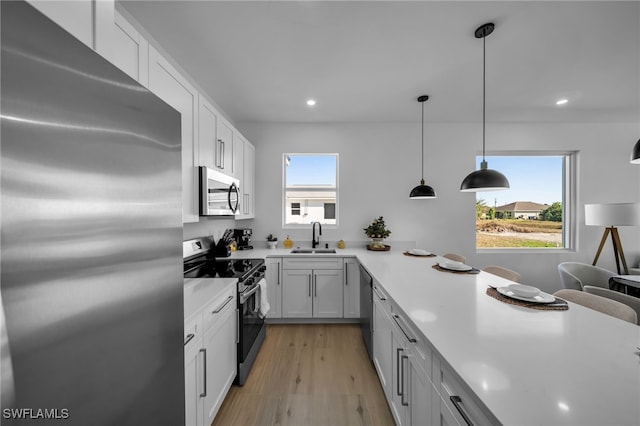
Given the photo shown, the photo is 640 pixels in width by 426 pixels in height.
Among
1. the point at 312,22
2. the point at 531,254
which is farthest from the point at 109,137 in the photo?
the point at 531,254

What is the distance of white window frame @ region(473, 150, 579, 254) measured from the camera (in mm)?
3680

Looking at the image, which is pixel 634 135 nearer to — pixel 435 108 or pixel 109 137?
pixel 435 108

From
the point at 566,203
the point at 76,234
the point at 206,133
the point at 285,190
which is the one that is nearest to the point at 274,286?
the point at 285,190

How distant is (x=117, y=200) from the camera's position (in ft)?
1.57

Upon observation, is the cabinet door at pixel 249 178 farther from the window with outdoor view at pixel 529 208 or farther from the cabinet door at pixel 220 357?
the window with outdoor view at pixel 529 208

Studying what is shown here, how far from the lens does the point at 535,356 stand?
2.83 feet

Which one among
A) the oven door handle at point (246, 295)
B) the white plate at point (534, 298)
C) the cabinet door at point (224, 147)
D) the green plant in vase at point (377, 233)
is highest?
the cabinet door at point (224, 147)

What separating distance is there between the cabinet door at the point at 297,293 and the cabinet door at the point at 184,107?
153cm

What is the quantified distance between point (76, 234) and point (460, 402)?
1085mm

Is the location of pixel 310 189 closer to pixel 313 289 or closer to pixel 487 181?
pixel 313 289

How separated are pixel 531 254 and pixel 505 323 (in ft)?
11.1

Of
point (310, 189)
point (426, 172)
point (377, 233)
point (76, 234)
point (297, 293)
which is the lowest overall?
point (297, 293)

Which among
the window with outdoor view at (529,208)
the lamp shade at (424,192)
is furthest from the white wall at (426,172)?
the lamp shade at (424,192)

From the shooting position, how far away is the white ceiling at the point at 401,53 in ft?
5.37
